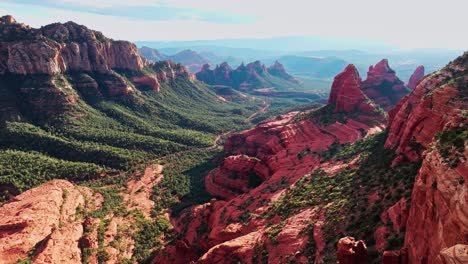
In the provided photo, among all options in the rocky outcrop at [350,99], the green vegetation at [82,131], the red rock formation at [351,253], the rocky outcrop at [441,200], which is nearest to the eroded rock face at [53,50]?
the green vegetation at [82,131]

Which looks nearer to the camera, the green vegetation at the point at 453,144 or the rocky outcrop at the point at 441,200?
the rocky outcrop at the point at 441,200

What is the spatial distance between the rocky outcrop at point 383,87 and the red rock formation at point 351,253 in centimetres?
13965

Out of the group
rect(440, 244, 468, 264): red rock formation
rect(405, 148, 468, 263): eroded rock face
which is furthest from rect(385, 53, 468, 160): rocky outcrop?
rect(440, 244, 468, 264): red rock formation

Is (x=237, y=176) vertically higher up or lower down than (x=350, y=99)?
lower down

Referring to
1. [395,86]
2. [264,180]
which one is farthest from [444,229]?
[395,86]

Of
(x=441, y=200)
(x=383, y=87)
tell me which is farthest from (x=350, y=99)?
(x=441, y=200)

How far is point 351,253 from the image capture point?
2967cm

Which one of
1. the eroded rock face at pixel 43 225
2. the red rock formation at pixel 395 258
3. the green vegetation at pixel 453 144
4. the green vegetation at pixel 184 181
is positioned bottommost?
the green vegetation at pixel 184 181

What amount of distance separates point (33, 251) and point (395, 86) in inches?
6608

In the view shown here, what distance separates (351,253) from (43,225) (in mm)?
64360

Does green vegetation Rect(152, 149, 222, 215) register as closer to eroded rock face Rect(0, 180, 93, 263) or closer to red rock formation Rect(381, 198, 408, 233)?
eroded rock face Rect(0, 180, 93, 263)

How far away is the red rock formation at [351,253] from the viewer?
97.8ft

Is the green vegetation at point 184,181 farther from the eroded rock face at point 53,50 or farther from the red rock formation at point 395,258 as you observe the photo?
the eroded rock face at point 53,50

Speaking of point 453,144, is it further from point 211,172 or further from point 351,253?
point 211,172
